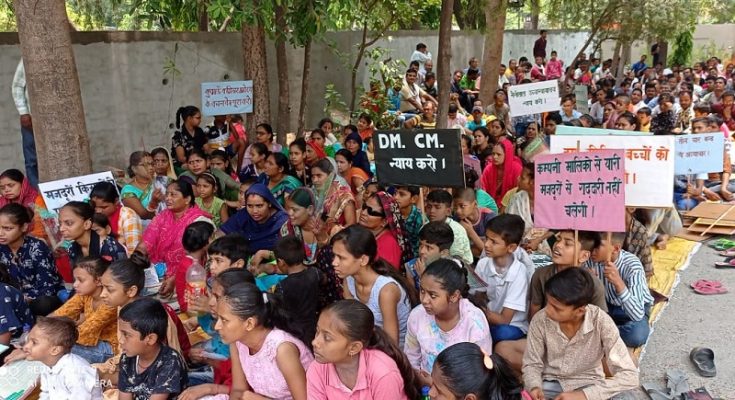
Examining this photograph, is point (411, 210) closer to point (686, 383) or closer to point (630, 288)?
point (630, 288)

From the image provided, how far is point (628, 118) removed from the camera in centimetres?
783

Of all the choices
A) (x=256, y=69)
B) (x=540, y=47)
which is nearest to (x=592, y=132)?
(x=256, y=69)

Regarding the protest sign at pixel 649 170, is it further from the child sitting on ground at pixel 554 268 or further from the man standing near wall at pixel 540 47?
the man standing near wall at pixel 540 47

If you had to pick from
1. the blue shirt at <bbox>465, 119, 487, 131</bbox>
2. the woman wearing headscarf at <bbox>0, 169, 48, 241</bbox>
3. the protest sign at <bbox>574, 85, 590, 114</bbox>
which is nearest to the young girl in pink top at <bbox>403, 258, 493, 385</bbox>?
the woman wearing headscarf at <bbox>0, 169, 48, 241</bbox>

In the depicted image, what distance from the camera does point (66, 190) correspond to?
570 cm

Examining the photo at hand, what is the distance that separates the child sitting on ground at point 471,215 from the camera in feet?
18.0

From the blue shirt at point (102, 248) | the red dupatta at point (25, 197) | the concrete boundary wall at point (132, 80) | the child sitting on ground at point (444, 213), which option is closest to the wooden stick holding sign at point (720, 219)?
the child sitting on ground at point (444, 213)

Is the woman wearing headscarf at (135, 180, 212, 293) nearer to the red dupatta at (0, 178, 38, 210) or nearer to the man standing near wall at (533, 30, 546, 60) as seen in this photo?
the red dupatta at (0, 178, 38, 210)

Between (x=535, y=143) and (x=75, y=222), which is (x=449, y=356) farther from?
(x=535, y=143)

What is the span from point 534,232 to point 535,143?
1.85 metres

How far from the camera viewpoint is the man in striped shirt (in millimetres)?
4043

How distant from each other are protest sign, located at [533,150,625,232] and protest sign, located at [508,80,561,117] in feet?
15.5

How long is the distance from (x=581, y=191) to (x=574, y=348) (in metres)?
1.05

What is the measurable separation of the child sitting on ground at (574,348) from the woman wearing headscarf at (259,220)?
2574 millimetres
